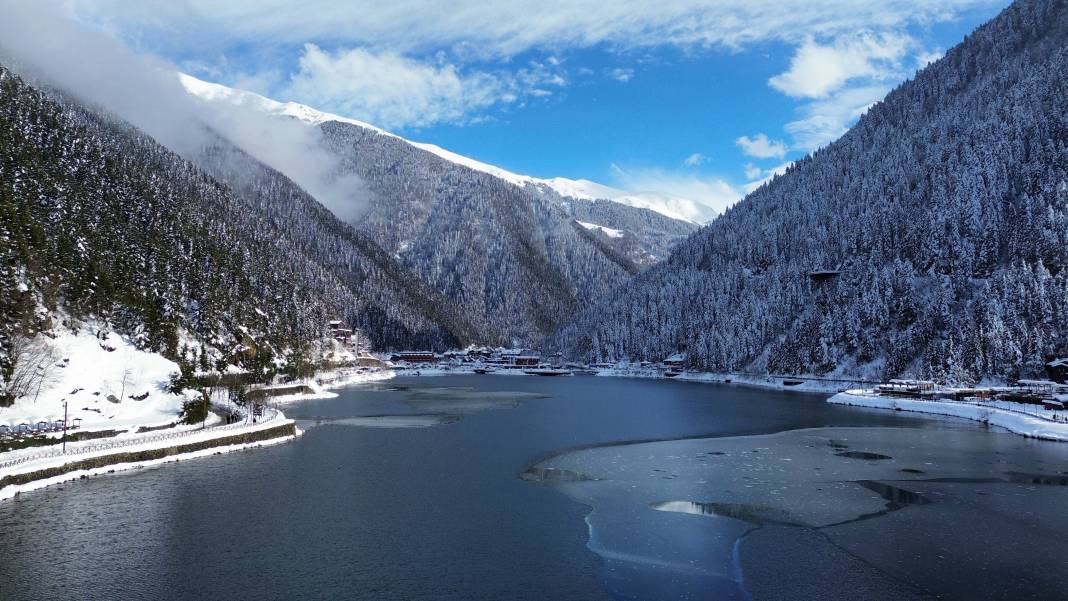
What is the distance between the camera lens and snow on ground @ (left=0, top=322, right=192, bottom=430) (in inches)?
2408

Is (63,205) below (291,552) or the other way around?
the other way around

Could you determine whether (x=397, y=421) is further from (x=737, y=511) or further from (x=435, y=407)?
(x=737, y=511)

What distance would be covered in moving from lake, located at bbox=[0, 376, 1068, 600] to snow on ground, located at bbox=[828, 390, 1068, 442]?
5674mm

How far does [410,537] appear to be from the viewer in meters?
33.9

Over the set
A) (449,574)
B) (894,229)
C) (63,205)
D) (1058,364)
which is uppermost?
(894,229)

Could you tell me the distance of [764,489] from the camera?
147 ft

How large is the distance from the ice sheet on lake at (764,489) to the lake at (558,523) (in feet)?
0.66

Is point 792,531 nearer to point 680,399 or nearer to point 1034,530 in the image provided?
point 1034,530

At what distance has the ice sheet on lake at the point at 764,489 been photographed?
29.7 metres

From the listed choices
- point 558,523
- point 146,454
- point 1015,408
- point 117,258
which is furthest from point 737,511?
point 117,258

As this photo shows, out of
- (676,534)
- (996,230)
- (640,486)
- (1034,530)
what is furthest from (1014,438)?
(996,230)

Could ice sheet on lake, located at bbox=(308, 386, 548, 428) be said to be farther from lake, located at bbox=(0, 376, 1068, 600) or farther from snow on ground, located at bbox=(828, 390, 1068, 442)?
snow on ground, located at bbox=(828, 390, 1068, 442)

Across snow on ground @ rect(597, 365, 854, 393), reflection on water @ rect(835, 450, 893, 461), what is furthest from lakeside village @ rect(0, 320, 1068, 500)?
snow on ground @ rect(597, 365, 854, 393)

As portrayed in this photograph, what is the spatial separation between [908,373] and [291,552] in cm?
13793
